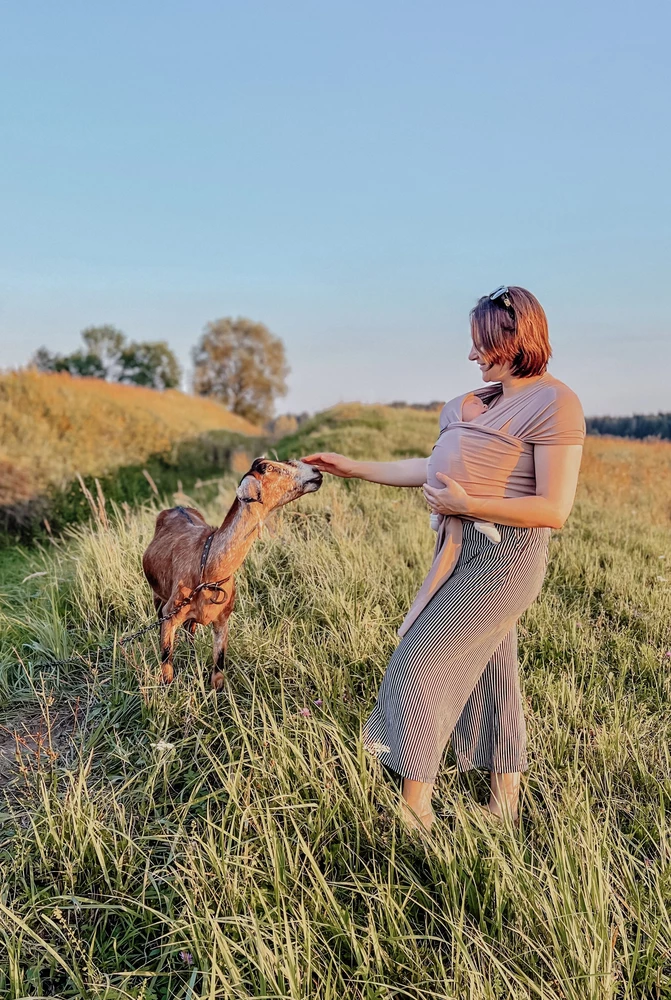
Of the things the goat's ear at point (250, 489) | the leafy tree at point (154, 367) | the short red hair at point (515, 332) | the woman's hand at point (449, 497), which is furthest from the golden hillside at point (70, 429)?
the leafy tree at point (154, 367)

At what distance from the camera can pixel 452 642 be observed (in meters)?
2.27

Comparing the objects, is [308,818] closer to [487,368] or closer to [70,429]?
[487,368]

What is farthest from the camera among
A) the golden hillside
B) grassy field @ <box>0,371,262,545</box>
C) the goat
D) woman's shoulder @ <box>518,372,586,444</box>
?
the golden hillside

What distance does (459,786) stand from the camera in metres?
2.74

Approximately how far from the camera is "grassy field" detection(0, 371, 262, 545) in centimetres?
1138

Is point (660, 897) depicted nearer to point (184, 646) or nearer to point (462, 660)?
point (462, 660)

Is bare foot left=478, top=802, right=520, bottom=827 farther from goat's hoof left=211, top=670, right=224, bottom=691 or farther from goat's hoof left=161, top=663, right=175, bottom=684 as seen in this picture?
goat's hoof left=161, top=663, right=175, bottom=684

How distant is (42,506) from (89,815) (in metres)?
10.3

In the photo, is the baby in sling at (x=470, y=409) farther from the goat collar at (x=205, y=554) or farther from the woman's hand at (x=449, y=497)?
the goat collar at (x=205, y=554)

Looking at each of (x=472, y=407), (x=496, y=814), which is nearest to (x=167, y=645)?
(x=496, y=814)

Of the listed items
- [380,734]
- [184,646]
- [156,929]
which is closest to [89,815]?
[156,929]

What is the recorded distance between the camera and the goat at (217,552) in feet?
7.72

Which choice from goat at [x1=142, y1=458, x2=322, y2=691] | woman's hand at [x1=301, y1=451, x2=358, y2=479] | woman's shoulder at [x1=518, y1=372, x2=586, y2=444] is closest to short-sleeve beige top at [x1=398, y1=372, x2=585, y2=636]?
woman's shoulder at [x1=518, y1=372, x2=586, y2=444]

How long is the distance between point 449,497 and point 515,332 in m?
0.63
